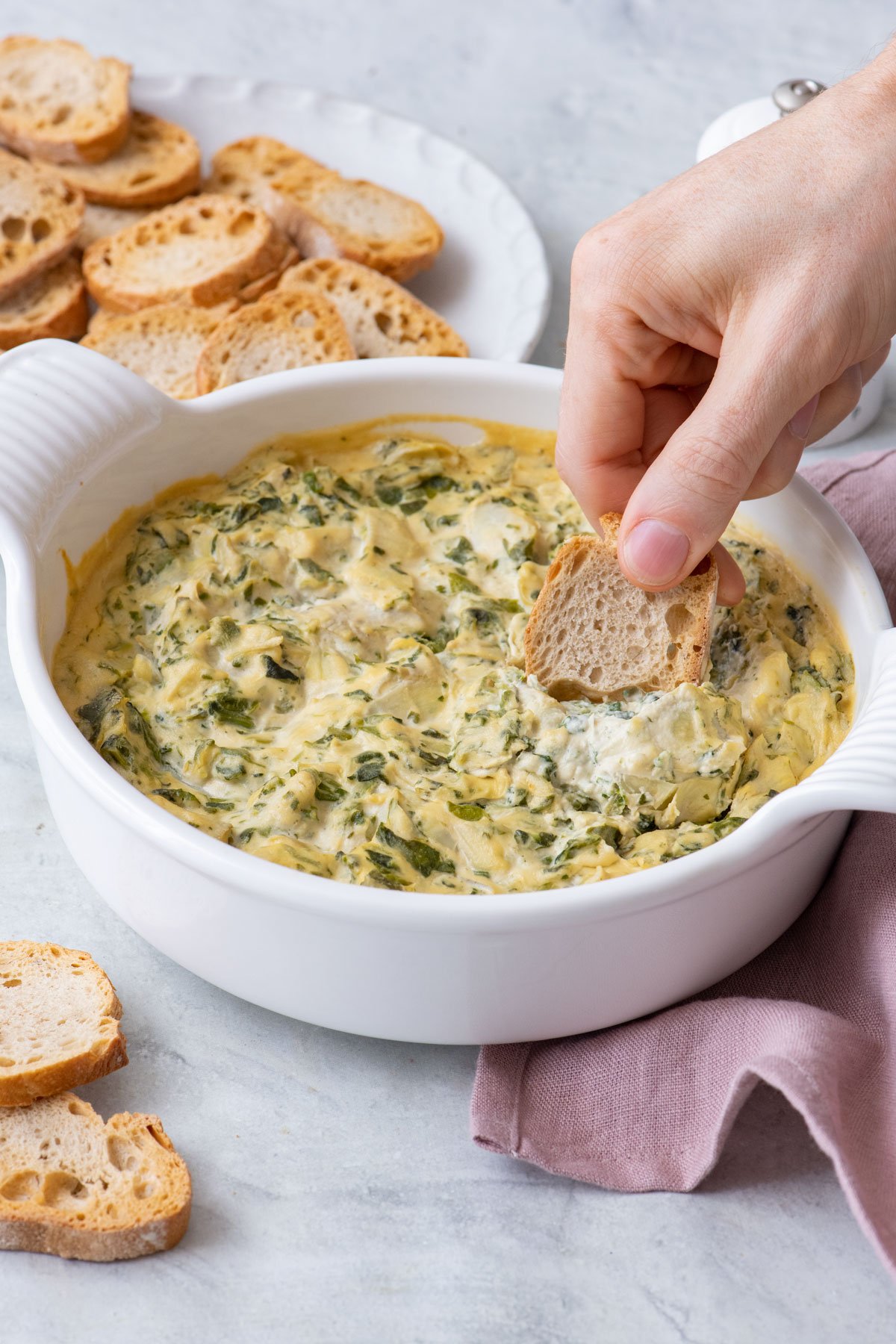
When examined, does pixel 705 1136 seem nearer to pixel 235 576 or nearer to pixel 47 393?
pixel 235 576

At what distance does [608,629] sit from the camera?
2.75 m

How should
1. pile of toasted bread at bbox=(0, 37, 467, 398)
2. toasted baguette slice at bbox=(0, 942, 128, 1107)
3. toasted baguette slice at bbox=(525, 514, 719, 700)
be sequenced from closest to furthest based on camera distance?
toasted baguette slice at bbox=(0, 942, 128, 1107) < toasted baguette slice at bbox=(525, 514, 719, 700) < pile of toasted bread at bbox=(0, 37, 467, 398)

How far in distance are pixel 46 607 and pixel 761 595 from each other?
4.49 feet

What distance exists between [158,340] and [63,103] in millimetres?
1056

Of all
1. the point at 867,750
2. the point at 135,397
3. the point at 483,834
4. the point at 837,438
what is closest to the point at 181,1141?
the point at 483,834

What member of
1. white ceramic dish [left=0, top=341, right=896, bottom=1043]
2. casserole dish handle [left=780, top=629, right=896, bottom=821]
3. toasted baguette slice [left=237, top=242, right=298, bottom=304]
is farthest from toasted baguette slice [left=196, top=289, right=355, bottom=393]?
casserole dish handle [left=780, top=629, right=896, bottom=821]

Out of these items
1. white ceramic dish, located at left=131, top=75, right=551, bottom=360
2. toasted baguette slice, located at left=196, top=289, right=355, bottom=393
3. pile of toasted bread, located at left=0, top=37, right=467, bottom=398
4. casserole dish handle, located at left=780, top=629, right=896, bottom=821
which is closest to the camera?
casserole dish handle, located at left=780, top=629, right=896, bottom=821

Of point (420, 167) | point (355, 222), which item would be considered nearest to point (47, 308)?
point (355, 222)

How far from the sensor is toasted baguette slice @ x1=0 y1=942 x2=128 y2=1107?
7.69ft

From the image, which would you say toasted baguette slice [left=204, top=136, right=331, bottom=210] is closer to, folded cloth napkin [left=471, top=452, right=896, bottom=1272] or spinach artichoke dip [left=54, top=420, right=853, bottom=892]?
spinach artichoke dip [left=54, top=420, right=853, bottom=892]

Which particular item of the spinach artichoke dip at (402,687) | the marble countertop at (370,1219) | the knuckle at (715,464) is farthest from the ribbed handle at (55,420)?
the knuckle at (715,464)

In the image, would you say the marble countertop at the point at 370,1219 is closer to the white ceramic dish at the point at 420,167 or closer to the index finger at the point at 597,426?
the index finger at the point at 597,426

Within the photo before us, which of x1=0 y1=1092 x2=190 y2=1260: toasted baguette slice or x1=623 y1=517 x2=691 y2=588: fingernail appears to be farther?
x1=623 y1=517 x2=691 y2=588: fingernail

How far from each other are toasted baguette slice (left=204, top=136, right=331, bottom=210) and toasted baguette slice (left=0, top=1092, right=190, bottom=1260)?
2.89 meters
